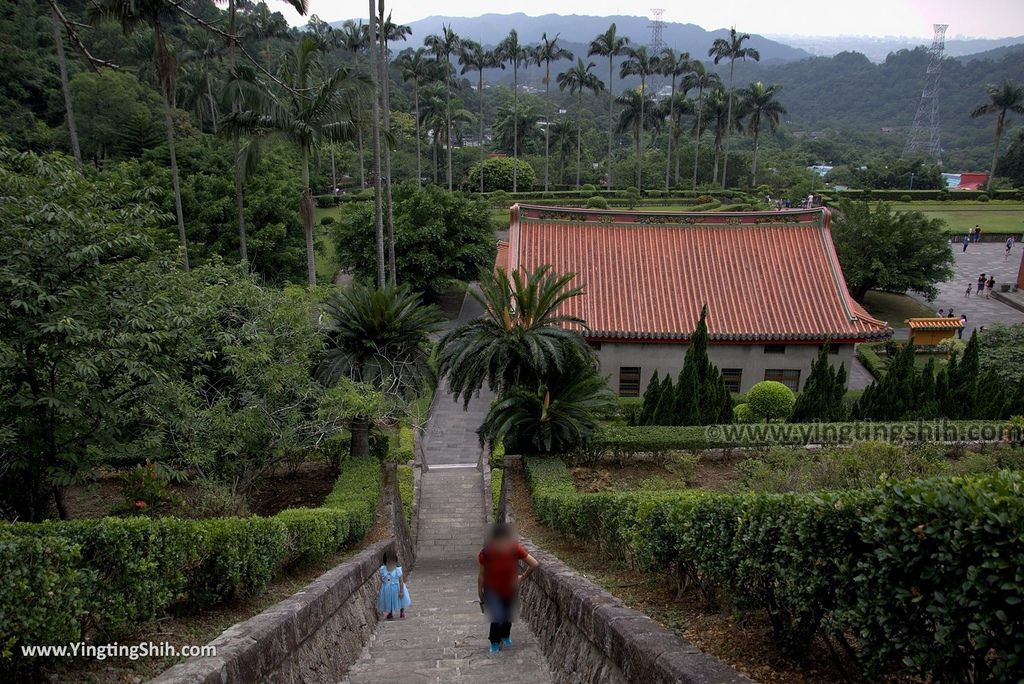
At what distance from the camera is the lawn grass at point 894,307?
3597 cm

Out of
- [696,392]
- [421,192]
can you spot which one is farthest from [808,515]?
[421,192]

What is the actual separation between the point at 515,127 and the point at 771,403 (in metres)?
55.6

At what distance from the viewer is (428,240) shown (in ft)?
113

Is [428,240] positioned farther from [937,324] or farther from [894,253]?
[937,324]

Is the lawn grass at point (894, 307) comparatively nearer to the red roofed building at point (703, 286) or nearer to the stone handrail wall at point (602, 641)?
the red roofed building at point (703, 286)

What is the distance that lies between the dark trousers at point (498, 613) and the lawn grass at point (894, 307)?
3174 cm

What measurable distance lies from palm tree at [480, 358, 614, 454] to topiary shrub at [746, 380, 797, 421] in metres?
6.32

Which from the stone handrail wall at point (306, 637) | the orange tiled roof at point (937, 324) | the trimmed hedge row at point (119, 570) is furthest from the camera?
the orange tiled roof at point (937, 324)

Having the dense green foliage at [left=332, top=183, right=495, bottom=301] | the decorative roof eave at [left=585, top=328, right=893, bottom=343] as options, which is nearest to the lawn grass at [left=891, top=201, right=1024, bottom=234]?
the decorative roof eave at [left=585, top=328, right=893, bottom=343]

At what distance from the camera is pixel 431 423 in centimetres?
2370

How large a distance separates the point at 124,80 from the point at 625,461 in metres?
39.7

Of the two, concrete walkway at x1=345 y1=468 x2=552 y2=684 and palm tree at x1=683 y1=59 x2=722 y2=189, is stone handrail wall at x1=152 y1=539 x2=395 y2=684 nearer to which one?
concrete walkway at x1=345 y1=468 x2=552 y2=684

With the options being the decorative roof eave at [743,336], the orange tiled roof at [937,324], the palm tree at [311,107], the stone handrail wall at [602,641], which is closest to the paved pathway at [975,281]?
the orange tiled roof at [937,324]

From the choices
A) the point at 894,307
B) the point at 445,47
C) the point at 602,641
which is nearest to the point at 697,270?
the point at 894,307
